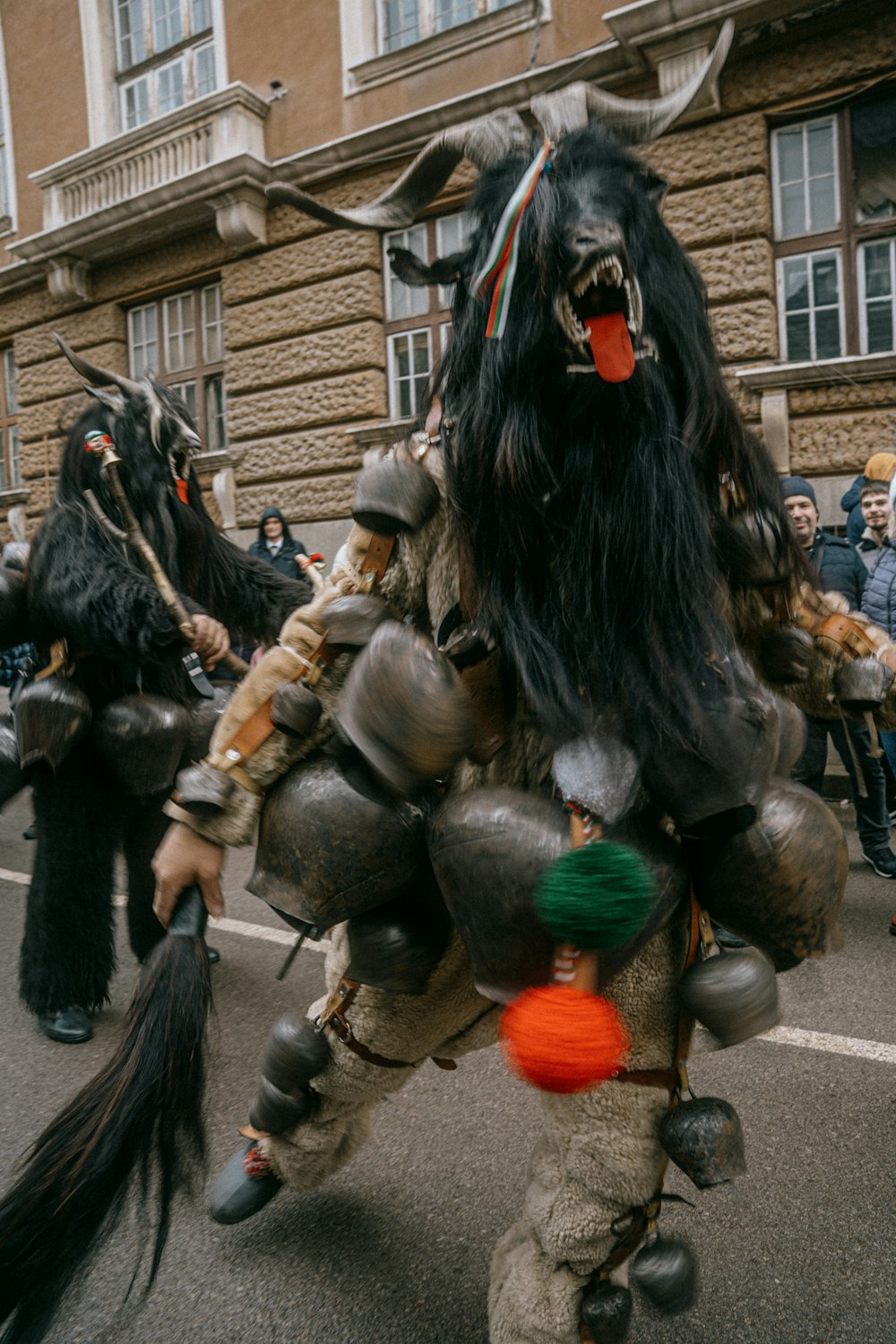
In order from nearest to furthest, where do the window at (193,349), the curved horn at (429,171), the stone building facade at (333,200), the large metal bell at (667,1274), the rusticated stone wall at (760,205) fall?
1. the large metal bell at (667,1274)
2. the curved horn at (429,171)
3. the rusticated stone wall at (760,205)
4. the stone building facade at (333,200)
5. the window at (193,349)

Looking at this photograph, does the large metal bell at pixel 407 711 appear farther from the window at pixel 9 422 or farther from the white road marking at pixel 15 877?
the window at pixel 9 422

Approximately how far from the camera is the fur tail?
1616mm

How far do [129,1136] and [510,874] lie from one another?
0.84m

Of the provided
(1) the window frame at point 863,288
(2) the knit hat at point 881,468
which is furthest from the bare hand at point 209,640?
(1) the window frame at point 863,288

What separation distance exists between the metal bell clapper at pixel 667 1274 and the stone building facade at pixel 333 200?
337 cm

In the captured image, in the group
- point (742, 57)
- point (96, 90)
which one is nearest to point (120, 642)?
point (742, 57)

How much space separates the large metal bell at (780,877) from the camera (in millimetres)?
1439

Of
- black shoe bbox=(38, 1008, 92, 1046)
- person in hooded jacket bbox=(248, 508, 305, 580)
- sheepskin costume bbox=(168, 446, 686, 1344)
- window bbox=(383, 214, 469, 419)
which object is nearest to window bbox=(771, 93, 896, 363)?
window bbox=(383, 214, 469, 419)

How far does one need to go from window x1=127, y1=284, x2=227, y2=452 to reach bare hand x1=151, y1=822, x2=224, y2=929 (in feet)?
34.2

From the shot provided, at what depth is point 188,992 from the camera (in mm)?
1685

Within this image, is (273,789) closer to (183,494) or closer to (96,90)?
(183,494)

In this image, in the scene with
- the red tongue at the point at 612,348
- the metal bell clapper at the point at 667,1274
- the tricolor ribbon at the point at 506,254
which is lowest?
the metal bell clapper at the point at 667,1274

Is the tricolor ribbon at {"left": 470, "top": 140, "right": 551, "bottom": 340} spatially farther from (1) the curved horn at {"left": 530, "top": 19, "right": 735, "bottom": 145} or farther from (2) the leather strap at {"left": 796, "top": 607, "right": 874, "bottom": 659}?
(2) the leather strap at {"left": 796, "top": 607, "right": 874, "bottom": 659}

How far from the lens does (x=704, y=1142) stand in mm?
1421
